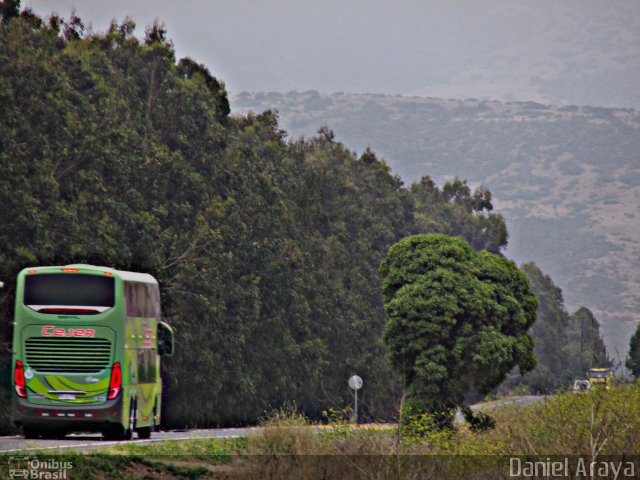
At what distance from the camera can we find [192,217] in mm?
62938

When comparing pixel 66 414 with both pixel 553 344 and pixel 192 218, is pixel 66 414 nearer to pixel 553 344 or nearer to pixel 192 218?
pixel 192 218

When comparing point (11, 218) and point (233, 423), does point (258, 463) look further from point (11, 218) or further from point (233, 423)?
point (233, 423)

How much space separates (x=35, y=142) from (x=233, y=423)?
1876 centimetres

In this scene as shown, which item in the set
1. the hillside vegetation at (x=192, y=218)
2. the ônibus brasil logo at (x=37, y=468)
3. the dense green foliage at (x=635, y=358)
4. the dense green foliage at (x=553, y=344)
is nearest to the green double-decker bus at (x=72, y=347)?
the ônibus brasil logo at (x=37, y=468)

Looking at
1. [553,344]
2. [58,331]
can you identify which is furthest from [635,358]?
[58,331]

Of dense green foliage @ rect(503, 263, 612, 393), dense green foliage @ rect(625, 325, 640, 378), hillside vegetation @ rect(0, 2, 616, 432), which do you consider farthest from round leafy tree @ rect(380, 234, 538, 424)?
dense green foliage @ rect(503, 263, 612, 393)

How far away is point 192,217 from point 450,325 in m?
15.6

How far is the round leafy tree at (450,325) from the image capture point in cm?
5222

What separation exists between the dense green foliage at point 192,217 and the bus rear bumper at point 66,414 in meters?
18.5

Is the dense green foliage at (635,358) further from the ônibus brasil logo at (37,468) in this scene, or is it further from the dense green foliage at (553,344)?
the ônibus brasil logo at (37,468)

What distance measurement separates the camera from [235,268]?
65.9 metres

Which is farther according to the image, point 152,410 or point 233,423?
point 233,423

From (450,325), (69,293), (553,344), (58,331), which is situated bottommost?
(58,331)

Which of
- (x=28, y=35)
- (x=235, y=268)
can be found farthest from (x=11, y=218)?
(x=235, y=268)
